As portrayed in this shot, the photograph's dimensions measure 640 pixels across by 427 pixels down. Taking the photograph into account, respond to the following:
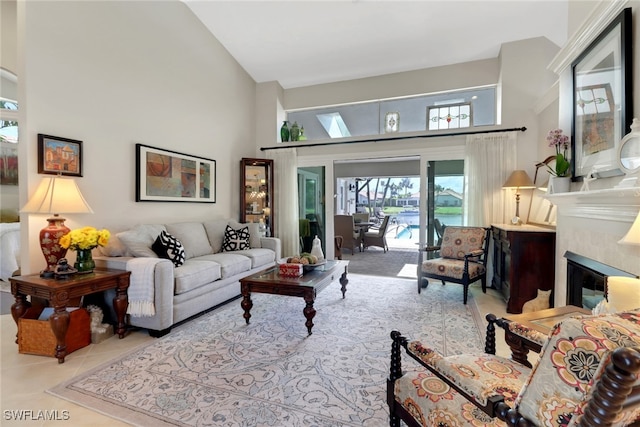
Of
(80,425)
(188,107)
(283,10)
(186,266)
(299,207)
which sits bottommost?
(80,425)

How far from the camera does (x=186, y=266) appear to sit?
Answer: 3207 mm

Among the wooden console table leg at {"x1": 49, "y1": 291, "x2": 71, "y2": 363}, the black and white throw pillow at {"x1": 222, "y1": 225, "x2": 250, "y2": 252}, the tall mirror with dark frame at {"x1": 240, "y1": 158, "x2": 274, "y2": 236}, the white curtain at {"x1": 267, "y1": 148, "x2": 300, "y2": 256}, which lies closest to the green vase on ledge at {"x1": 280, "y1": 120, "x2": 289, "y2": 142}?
the white curtain at {"x1": 267, "y1": 148, "x2": 300, "y2": 256}

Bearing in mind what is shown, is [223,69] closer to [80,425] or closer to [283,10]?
[283,10]

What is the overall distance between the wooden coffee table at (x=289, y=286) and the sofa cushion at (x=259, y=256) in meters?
0.91

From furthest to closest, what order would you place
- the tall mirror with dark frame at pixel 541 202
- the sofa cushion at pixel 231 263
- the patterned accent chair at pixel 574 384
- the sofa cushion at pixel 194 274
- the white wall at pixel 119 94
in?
1. the tall mirror with dark frame at pixel 541 202
2. the sofa cushion at pixel 231 263
3. the sofa cushion at pixel 194 274
4. the white wall at pixel 119 94
5. the patterned accent chair at pixel 574 384

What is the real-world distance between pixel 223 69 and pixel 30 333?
14.2ft

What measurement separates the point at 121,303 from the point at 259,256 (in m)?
1.83

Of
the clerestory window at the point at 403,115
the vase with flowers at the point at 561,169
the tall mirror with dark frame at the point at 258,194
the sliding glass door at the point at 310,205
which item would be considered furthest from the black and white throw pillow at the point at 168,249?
the vase with flowers at the point at 561,169

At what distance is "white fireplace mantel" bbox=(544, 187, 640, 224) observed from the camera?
69.3 inches

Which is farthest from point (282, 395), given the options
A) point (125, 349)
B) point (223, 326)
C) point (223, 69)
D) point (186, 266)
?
point (223, 69)

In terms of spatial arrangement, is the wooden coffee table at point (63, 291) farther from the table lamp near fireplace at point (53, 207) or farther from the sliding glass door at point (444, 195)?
the sliding glass door at point (444, 195)

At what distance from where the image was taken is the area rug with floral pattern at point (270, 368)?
1.74m

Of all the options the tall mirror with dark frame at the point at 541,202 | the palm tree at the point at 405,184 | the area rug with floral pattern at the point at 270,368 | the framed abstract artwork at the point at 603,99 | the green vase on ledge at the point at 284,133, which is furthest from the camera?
the palm tree at the point at 405,184

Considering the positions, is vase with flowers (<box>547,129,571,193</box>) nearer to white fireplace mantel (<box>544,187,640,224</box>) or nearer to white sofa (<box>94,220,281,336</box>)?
white fireplace mantel (<box>544,187,640,224</box>)
